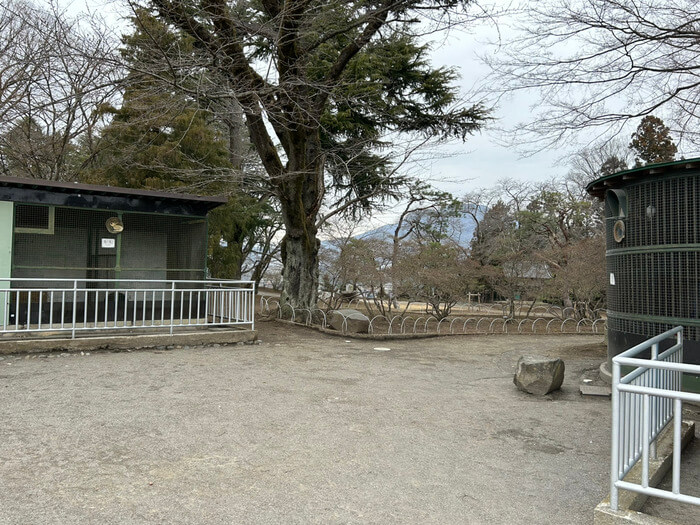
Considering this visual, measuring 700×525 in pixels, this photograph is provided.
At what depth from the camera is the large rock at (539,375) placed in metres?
6.59

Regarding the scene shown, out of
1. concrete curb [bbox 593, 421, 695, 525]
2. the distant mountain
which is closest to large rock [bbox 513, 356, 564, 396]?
concrete curb [bbox 593, 421, 695, 525]

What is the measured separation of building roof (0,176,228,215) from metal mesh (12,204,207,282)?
0.72 ft

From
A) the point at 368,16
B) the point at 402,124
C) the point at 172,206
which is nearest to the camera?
the point at 172,206

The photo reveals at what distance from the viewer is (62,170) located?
61.9 feet

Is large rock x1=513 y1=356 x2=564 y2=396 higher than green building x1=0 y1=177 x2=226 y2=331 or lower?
lower

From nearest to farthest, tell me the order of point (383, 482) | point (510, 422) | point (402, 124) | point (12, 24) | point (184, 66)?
point (383, 482) → point (510, 422) → point (184, 66) → point (12, 24) → point (402, 124)

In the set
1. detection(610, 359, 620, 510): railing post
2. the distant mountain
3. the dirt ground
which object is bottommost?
the dirt ground

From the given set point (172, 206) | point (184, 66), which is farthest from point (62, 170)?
point (184, 66)

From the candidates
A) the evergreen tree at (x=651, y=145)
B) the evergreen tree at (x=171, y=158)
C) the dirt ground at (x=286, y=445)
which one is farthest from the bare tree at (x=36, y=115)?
the evergreen tree at (x=651, y=145)

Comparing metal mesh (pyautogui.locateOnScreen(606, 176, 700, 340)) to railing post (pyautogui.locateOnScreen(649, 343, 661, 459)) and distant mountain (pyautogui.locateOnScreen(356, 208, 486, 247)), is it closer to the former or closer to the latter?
railing post (pyautogui.locateOnScreen(649, 343, 661, 459))

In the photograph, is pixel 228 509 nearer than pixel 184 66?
Yes

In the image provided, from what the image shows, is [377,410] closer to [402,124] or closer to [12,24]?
[402,124]

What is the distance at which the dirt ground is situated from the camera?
323 cm

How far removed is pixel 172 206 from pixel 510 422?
28.4 feet
